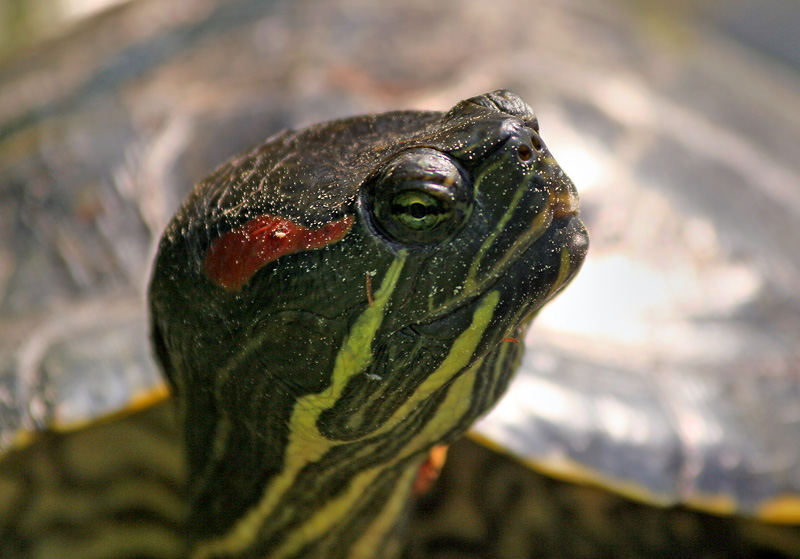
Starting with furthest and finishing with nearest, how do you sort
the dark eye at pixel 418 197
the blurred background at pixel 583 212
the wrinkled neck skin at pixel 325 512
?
the blurred background at pixel 583 212
the wrinkled neck skin at pixel 325 512
the dark eye at pixel 418 197

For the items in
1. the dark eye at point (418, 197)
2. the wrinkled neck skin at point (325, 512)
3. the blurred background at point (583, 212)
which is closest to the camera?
the dark eye at point (418, 197)

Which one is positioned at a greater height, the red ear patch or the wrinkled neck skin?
the red ear patch

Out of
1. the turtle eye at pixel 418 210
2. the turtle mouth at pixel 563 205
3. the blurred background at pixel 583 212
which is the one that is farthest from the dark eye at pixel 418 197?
the blurred background at pixel 583 212

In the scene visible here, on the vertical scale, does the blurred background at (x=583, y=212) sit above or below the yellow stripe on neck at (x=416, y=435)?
above

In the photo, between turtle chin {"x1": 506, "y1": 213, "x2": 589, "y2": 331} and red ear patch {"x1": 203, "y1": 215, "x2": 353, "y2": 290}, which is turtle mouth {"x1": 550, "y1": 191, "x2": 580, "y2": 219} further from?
red ear patch {"x1": 203, "y1": 215, "x2": 353, "y2": 290}

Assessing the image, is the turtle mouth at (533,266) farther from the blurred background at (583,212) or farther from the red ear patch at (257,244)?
the blurred background at (583,212)

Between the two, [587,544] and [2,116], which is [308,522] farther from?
[2,116]

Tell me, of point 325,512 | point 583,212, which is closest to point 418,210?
point 325,512

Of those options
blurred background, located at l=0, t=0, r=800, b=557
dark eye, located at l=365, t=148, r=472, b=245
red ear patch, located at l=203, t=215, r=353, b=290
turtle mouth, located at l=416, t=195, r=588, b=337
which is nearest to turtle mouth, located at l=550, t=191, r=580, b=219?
turtle mouth, located at l=416, t=195, r=588, b=337
